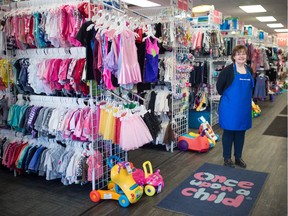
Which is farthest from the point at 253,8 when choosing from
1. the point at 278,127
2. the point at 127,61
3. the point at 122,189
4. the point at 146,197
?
the point at 122,189

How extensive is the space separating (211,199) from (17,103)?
8.84 feet

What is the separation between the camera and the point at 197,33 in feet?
19.6

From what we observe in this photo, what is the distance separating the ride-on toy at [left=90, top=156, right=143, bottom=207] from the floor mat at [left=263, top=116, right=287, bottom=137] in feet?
13.0

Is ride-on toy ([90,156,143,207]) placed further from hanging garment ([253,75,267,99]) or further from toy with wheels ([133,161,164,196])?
hanging garment ([253,75,267,99])

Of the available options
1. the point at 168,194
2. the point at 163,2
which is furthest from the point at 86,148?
the point at 163,2

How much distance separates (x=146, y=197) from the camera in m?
3.31

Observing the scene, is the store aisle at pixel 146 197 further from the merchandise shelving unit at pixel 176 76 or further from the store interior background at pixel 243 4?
the store interior background at pixel 243 4

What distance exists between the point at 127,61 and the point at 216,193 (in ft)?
5.84

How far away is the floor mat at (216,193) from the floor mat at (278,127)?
2425mm

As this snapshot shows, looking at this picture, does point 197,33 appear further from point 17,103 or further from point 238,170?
point 17,103

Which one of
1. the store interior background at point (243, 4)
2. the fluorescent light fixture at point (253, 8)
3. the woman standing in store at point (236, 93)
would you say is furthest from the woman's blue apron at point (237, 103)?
the fluorescent light fixture at point (253, 8)

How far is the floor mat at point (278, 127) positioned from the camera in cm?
611

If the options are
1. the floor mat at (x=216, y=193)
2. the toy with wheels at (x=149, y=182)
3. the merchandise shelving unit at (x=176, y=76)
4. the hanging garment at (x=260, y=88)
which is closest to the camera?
the floor mat at (x=216, y=193)

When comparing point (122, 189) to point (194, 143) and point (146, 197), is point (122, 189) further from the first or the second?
point (194, 143)
